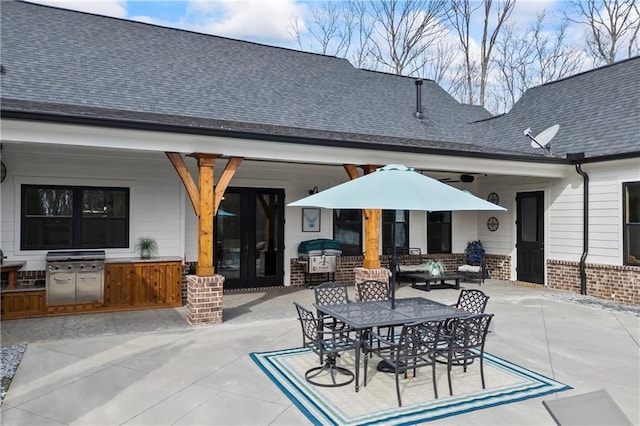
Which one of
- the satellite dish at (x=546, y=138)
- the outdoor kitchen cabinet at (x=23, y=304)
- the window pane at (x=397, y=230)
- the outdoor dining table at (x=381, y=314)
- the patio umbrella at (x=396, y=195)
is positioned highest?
the satellite dish at (x=546, y=138)

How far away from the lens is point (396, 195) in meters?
4.66

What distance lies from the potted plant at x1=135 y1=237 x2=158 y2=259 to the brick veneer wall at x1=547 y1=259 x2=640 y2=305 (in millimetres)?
8851

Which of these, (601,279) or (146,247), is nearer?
(146,247)

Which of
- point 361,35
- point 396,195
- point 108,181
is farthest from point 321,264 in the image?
point 361,35

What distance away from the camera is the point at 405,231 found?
40.3 feet

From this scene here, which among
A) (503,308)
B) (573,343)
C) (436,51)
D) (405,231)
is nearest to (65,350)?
(573,343)

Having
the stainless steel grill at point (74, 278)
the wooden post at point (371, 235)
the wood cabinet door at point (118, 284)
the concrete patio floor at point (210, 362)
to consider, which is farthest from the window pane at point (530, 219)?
the stainless steel grill at point (74, 278)

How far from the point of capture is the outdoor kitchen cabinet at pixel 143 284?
7992mm

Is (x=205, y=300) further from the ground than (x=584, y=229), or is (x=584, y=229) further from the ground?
(x=584, y=229)

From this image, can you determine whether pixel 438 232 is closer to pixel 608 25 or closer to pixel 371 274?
pixel 371 274

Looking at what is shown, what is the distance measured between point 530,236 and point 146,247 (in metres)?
8.98

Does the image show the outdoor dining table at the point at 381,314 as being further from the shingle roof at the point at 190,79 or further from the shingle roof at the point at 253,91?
the shingle roof at the point at 190,79

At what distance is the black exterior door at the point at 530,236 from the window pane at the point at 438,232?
1.84m

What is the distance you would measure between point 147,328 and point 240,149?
3019 millimetres
